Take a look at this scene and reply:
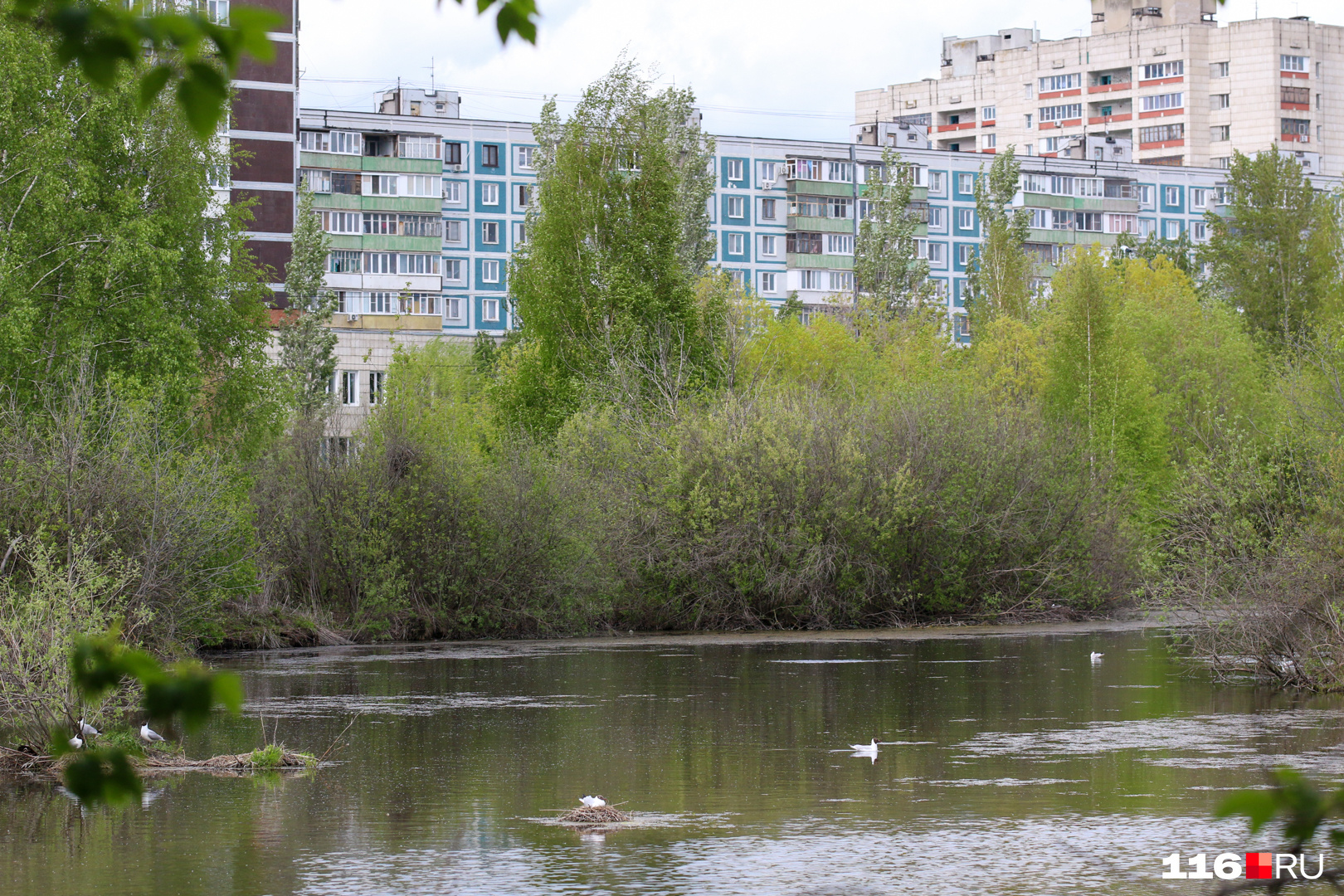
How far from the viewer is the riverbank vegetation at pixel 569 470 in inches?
1198

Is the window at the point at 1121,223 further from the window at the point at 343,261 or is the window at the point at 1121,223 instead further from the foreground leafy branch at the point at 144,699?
the foreground leafy branch at the point at 144,699

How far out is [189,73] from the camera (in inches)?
141

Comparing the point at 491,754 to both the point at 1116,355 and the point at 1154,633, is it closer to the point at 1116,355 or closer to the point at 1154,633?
the point at 1154,633

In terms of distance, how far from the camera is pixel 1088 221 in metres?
129

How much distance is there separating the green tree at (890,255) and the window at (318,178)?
33.5m

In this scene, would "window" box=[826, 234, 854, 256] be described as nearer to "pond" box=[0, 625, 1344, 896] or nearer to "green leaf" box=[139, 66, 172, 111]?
"pond" box=[0, 625, 1344, 896]

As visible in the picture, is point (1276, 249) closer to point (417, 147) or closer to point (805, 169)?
point (805, 169)

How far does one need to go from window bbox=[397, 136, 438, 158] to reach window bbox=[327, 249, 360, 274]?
277 inches

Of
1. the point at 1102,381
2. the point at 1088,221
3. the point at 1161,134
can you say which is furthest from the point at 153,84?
the point at 1161,134

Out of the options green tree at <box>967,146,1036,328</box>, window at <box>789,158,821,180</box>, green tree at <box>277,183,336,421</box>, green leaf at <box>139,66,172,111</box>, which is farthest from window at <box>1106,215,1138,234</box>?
green leaf at <box>139,66,172,111</box>

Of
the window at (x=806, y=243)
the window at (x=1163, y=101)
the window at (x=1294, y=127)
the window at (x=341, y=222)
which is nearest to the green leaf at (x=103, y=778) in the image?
the window at (x=341, y=222)

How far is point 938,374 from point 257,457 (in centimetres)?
3382

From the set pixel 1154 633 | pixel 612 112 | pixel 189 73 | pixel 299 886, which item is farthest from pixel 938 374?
→ pixel 189 73

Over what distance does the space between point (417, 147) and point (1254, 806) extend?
108 m
